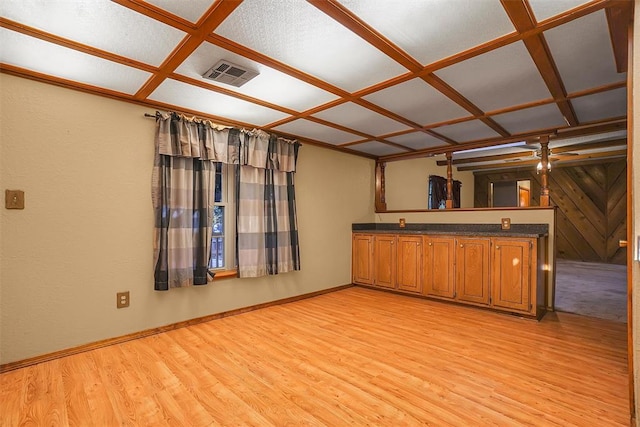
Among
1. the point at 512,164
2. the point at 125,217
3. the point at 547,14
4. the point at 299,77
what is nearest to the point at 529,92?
the point at 547,14

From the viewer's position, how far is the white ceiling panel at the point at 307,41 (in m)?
1.68

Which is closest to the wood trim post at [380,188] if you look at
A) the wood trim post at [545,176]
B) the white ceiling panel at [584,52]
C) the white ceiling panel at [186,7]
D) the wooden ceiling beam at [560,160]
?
the wood trim post at [545,176]

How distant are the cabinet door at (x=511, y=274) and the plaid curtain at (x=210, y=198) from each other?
2.44m

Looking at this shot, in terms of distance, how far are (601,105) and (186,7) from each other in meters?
3.77

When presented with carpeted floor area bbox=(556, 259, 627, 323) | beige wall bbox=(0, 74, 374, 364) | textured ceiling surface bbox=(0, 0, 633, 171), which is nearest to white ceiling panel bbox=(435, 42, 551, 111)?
textured ceiling surface bbox=(0, 0, 633, 171)

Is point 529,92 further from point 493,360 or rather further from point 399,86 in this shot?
point 493,360

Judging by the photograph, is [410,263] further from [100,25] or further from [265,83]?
[100,25]

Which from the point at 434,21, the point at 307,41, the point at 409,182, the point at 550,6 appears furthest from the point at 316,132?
the point at 409,182

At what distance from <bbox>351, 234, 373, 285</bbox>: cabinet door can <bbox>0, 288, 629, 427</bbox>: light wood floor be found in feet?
5.31

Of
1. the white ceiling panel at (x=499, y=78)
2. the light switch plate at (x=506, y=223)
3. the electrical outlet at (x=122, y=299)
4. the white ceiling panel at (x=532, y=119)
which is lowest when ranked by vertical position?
the electrical outlet at (x=122, y=299)

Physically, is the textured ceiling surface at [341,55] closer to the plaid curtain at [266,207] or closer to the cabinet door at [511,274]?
the plaid curtain at [266,207]

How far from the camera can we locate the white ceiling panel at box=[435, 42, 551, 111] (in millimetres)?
2162

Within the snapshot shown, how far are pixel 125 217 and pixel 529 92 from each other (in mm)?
3832

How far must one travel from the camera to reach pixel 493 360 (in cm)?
243
